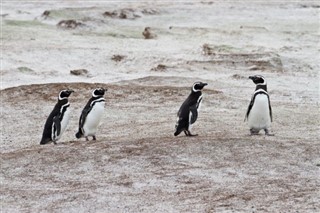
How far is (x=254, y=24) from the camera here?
34094 millimetres

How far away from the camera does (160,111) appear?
666 inches

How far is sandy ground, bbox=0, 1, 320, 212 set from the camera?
10.3 m

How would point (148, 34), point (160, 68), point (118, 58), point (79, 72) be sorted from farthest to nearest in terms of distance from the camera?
point (148, 34), point (118, 58), point (160, 68), point (79, 72)

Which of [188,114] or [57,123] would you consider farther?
[57,123]

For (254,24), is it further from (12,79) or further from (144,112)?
(144,112)

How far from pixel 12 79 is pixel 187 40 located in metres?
8.35

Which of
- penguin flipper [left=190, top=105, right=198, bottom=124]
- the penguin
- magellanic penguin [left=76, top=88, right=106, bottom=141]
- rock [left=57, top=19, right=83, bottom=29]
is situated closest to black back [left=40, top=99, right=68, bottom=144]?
magellanic penguin [left=76, top=88, right=106, bottom=141]

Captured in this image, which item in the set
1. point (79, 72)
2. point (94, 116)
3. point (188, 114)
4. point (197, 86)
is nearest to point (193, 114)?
point (188, 114)

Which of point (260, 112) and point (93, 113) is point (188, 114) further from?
point (93, 113)

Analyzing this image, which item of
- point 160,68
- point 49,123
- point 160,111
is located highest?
point 49,123

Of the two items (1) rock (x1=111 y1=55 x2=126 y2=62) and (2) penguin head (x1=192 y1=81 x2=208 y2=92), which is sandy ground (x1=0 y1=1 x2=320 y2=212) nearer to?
(1) rock (x1=111 y1=55 x2=126 y2=62)

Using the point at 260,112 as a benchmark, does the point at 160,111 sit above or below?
below

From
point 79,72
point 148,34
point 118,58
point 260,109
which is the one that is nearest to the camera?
point 260,109

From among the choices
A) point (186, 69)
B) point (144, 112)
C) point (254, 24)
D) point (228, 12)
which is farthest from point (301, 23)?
point (144, 112)
